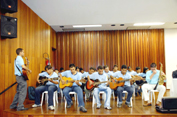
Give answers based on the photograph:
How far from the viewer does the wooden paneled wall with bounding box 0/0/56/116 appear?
4363 millimetres

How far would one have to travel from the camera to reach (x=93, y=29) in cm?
889

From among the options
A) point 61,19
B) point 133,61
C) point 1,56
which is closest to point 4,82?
point 1,56

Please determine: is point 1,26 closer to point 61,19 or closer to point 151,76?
point 61,19

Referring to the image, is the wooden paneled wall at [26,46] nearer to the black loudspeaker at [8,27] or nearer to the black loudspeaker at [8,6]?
the black loudspeaker at [8,27]

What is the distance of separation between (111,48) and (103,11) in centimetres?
278

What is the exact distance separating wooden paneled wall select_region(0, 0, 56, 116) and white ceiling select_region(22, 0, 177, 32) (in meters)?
0.41

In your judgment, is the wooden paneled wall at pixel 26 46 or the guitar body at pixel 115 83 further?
the guitar body at pixel 115 83

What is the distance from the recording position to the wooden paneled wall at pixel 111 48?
8984mm

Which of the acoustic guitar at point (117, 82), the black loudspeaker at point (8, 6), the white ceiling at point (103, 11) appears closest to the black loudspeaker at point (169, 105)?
the acoustic guitar at point (117, 82)

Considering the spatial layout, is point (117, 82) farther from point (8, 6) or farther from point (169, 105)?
point (8, 6)

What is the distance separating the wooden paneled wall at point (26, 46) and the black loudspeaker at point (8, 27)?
29 cm

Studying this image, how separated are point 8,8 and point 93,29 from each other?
5.25m

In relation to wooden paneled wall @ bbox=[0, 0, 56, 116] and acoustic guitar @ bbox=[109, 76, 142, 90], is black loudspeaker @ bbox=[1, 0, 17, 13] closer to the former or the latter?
wooden paneled wall @ bbox=[0, 0, 56, 116]

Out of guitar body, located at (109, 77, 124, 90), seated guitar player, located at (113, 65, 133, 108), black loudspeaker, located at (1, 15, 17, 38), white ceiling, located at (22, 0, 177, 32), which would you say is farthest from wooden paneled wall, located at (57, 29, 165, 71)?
black loudspeaker, located at (1, 15, 17, 38)
